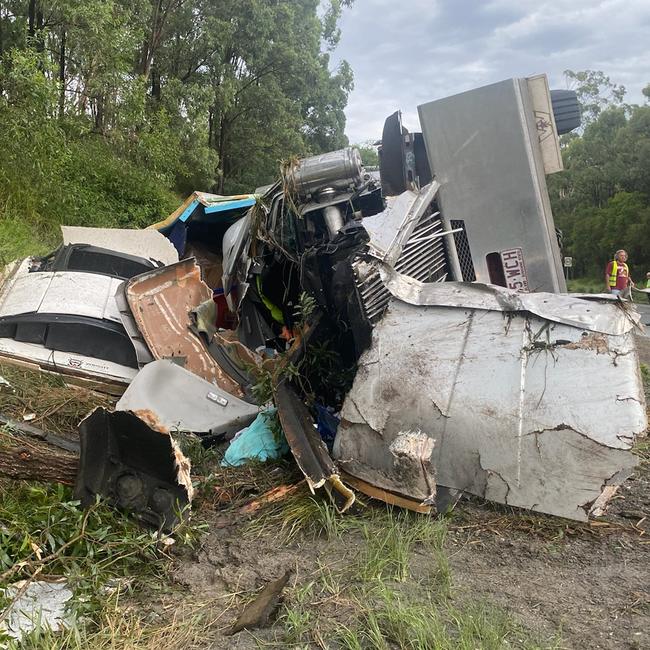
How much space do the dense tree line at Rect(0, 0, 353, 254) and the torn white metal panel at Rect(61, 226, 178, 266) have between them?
1404 millimetres

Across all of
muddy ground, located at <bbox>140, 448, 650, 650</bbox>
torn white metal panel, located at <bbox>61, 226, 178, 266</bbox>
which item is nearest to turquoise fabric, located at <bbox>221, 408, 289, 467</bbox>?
muddy ground, located at <bbox>140, 448, 650, 650</bbox>

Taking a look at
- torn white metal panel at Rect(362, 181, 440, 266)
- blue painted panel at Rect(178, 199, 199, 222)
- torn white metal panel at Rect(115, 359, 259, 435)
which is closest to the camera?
torn white metal panel at Rect(362, 181, 440, 266)

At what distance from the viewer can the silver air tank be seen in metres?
4.11

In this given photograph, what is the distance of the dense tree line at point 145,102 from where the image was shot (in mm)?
8578

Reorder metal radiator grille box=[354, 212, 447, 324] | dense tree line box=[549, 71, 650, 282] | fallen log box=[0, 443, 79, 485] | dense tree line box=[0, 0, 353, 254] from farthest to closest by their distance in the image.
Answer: dense tree line box=[549, 71, 650, 282] → dense tree line box=[0, 0, 353, 254] → metal radiator grille box=[354, 212, 447, 324] → fallen log box=[0, 443, 79, 485]

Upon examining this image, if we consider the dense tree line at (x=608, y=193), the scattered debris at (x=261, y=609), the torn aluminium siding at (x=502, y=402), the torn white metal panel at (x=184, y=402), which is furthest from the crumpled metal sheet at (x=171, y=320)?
the dense tree line at (x=608, y=193)

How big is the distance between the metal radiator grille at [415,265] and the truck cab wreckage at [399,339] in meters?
0.01

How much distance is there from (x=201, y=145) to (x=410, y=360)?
1277 centimetres

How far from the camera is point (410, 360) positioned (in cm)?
326

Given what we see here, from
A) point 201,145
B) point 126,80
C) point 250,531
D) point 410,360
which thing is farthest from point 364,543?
point 201,145

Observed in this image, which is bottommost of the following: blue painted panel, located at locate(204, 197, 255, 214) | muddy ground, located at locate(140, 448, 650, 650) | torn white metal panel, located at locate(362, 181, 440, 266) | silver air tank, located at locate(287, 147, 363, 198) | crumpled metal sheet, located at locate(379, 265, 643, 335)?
muddy ground, located at locate(140, 448, 650, 650)

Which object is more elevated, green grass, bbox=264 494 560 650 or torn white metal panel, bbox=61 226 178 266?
torn white metal panel, bbox=61 226 178 266

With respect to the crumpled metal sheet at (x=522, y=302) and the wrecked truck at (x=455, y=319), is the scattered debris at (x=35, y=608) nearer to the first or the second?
the wrecked truck at (x=455, y=319)

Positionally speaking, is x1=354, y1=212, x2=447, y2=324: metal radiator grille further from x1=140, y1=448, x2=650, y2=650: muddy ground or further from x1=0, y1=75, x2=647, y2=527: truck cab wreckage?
x1=140, y1=448, x2=650, y2=650: muddy ground
